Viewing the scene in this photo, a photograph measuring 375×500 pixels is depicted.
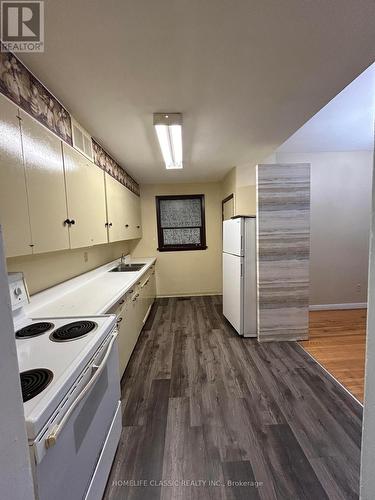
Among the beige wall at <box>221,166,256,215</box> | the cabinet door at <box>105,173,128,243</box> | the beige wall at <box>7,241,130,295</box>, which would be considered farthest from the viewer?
the beige wall at <box>221,166,256,215</box>

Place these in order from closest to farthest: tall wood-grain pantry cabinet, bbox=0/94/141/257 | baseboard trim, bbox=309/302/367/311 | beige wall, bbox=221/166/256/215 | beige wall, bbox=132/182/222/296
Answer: tall wood-grain pantry cabinet, bbox=0/94/141/257, beige wall, bbox=221/166/256/215, baseboard trim, bbox=309/302/367/311, beige wall, bbox=132/182/222/296

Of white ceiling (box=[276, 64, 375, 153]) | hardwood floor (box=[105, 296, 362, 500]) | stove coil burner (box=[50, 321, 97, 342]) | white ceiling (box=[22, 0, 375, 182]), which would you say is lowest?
hardwood floor (box=[105, 296, 362, 500])

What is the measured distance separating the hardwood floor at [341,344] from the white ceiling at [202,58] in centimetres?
244

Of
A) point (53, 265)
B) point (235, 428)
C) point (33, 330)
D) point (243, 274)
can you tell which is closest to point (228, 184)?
point (243, 274)

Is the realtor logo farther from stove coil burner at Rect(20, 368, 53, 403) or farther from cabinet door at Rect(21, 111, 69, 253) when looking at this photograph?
stove coil burner at Rect(20, 368, 53, 403)

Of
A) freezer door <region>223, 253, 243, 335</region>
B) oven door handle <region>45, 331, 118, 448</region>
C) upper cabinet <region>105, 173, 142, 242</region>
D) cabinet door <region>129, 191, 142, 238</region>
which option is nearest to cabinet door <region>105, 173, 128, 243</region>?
upper cabinet <region>105, 173, 142, 242</region>

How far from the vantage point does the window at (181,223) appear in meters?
4.99

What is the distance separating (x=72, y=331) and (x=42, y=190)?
34.9 inches

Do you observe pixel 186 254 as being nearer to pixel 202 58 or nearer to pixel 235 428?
pixel 235 428

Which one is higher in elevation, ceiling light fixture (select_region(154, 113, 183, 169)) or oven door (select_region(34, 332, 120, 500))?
ceiling light fixture (select_region(154, 113, 183, 169))

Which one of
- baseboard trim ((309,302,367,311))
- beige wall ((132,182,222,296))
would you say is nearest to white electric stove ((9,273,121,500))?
beige wall ((132,182,222,296))

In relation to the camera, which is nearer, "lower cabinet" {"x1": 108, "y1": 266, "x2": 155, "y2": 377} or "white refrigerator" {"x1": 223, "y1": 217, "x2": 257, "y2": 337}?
"lower cabinet" {"x1": 108, "y1": 266, "x2": 155, "y2": 377}

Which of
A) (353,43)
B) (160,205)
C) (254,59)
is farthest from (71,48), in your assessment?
(160,205)

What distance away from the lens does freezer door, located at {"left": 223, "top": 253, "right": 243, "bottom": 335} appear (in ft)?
9.81
